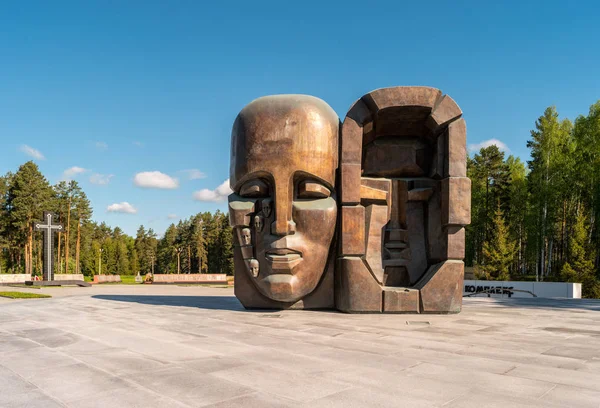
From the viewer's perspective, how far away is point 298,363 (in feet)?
21.1

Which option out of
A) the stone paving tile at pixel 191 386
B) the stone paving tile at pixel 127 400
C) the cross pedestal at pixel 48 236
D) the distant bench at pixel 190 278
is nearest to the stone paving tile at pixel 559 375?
the stone paving tile at pixel 191 386

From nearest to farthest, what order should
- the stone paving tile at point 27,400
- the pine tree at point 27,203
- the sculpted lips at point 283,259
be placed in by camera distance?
the stone paving tile at point 27,400
the sculpted lips at point 283,259
the pine tree at point 27,203

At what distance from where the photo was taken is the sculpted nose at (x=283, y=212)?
12508 mm

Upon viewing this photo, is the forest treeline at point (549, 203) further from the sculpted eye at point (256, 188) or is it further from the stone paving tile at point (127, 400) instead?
the stone paving tile at point (127, 400)

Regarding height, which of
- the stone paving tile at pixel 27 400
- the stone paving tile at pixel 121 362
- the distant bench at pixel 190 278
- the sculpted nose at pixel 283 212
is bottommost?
the distant bench at pixel 190 278

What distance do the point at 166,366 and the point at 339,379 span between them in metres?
2.41

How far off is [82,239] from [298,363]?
81298 mm

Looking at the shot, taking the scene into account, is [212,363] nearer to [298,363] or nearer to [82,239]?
[298,363]

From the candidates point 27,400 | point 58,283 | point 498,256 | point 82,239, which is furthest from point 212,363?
point 82,239

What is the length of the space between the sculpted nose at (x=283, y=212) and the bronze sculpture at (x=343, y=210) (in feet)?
0.10

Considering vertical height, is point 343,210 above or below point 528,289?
above

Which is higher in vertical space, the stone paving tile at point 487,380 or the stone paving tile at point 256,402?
the stone paving tile at point 256,402

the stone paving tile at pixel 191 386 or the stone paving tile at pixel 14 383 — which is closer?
the stone paving tile at pixel 191 386

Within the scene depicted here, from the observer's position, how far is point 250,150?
12922 millimetres
